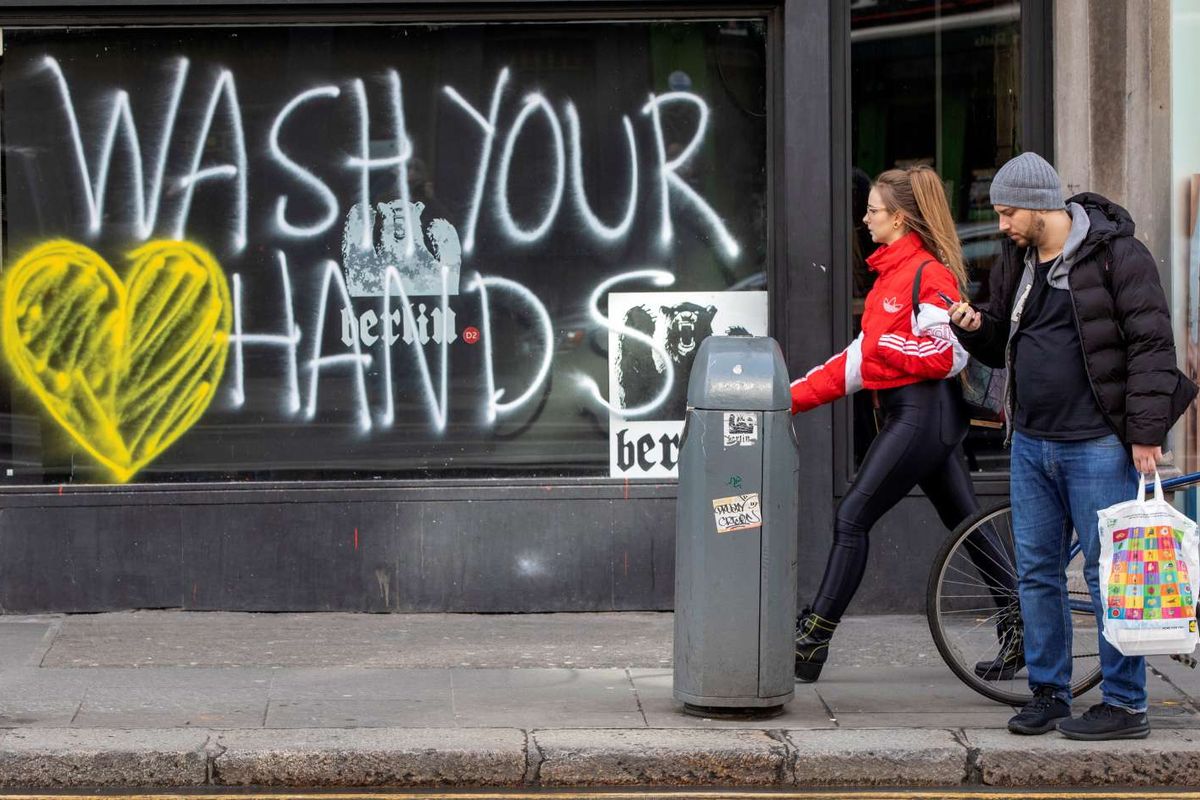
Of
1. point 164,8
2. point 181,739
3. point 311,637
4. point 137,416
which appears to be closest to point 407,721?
point 181,739

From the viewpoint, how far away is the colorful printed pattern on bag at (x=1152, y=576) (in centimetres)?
576

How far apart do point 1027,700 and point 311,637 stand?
3.04m

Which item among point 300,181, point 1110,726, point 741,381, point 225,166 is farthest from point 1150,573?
point 225,166

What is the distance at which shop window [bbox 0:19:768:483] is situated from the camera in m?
8.16

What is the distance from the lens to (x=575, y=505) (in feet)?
26.9

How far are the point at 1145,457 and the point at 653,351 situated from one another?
3.05 m

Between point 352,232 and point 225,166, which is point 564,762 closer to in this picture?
point 352,232

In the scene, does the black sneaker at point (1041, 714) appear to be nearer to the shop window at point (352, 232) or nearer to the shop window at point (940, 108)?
the shop window at point (940, 108)

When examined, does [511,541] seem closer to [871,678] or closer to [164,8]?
[871,678]

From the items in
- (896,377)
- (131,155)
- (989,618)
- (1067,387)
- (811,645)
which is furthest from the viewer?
(131,155)

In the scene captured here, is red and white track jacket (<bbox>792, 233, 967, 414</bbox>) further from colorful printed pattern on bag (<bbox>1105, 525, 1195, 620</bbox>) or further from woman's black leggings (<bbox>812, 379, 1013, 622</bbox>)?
colorful printed pattern on bag (<bbox>1105, 525, 1195, 620</bbox>)

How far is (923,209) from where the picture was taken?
6637 mm

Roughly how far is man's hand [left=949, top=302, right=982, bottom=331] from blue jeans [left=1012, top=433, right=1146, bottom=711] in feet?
1.40

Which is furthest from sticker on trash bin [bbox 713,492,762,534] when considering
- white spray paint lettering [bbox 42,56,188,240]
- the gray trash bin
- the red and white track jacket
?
white spray paint lettering [bbox 42,56,188,240]
